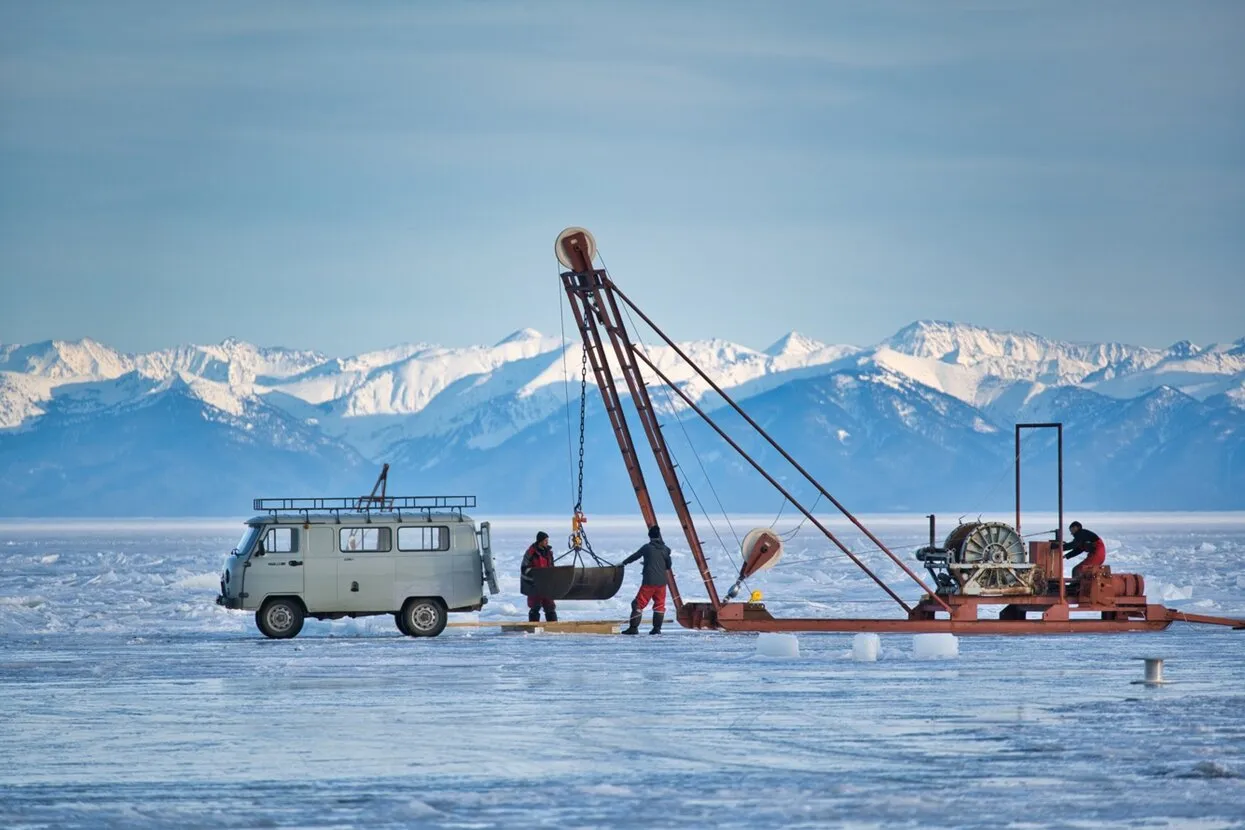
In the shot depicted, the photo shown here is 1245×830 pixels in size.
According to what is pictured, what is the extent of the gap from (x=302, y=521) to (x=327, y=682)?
22.4 ft

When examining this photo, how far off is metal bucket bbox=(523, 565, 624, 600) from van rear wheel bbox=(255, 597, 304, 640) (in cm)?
424

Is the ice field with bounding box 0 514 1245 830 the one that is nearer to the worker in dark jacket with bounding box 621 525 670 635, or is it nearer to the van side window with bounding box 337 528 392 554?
the worker in dark jacket with bounding box 621 525 670 635

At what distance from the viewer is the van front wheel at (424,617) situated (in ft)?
107

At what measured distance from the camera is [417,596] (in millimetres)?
32375

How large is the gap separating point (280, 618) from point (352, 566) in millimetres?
1581

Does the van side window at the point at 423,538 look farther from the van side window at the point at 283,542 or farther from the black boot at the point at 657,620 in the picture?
the black boot at the point at 657,620

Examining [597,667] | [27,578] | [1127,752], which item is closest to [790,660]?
[597,667]

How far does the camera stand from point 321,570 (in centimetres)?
3181

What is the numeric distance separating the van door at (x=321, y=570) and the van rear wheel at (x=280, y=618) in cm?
44

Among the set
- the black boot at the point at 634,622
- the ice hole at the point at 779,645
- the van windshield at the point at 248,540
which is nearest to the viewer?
the ice hole at the point at 779,645

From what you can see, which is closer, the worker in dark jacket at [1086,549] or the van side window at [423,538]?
the van side window at [423,538]

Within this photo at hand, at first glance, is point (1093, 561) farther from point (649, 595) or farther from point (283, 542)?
point (283, 542)

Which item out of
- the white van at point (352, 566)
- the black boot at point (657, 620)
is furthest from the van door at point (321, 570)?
the black boot at point (657, 620)

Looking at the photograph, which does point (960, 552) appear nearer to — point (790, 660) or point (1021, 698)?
point (790, 660)
